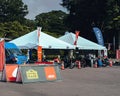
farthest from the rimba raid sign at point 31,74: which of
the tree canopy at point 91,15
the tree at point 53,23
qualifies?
the tree at point 53,23

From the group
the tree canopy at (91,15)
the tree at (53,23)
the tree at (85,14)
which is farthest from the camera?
the tree at (53,23)

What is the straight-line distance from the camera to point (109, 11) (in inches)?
2557

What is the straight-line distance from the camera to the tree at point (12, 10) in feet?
356

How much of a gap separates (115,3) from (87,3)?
7338mm

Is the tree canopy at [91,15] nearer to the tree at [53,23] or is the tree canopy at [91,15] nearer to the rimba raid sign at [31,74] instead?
the tree at [53,23]

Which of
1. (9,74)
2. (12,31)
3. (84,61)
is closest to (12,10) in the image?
(12,31)

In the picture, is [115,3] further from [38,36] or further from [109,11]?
[38,36]

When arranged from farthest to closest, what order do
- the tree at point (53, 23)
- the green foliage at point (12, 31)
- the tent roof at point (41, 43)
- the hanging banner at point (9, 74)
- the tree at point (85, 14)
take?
the tree at point (53, 23), the green foliage at point (12, 31), the tree at point (85, 14), the tent roof at point (41, 43), the hanging banner at point (9, 74)

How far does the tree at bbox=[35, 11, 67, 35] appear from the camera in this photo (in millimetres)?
106875

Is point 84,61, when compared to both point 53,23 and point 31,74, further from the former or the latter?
point 53,23

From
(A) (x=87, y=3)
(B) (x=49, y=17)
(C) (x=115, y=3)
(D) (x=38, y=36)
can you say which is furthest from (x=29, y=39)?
(B) (x=49, y=17)

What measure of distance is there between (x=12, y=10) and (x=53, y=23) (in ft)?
38.0

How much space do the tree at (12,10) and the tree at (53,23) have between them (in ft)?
17.2

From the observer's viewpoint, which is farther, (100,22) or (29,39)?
(100,22)
